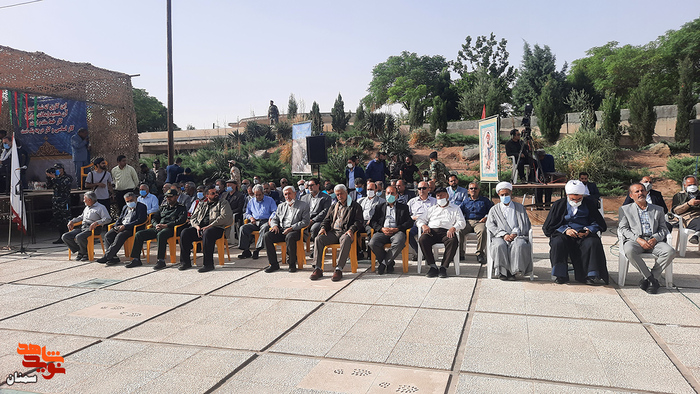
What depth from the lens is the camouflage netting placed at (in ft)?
41.1

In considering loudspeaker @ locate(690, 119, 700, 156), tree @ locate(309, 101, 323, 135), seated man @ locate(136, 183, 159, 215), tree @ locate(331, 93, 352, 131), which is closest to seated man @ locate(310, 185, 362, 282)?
seated man @ locate(136, 183, 159, 215)

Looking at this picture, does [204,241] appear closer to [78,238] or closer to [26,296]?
[26,296]

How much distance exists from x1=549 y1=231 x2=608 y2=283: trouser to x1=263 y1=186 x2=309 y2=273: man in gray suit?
11.6 feet

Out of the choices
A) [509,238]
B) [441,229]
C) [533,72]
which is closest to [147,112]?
[533,72]

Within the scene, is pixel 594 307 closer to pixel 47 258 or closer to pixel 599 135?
pixel 47 258

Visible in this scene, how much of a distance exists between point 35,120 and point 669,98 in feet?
118

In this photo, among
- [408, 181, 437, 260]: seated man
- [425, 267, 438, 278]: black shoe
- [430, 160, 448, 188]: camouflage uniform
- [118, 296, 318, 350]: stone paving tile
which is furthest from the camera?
[430, 160, 448, 188]: camouflage uniform

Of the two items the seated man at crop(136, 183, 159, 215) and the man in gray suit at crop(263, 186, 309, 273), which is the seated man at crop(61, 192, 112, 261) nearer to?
the seated man at crop(136, 183, 159, 215)

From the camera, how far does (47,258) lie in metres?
8.71

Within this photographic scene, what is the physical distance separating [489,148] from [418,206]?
121 inches

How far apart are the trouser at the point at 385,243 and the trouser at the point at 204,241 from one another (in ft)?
8.22

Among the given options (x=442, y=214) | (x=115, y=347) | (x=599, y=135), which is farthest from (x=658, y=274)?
(x=599, y=135)

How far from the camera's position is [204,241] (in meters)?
7.44

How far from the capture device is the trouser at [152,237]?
7762 mm
